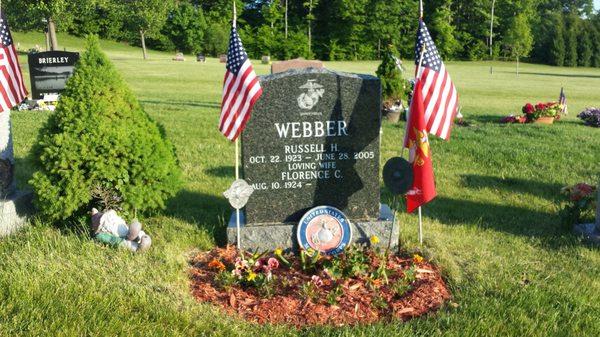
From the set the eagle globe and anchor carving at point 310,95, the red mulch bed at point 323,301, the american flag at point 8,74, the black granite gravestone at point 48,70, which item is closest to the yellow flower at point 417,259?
the red mulch bed at point 323,301

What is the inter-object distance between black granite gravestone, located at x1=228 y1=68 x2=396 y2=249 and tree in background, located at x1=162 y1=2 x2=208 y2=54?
219 feet

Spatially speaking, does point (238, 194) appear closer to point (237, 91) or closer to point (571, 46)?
point (237, 91)

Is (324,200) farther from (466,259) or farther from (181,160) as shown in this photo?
(181,160)

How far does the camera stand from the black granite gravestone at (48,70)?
17.4 m

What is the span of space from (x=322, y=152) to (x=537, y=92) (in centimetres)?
2874

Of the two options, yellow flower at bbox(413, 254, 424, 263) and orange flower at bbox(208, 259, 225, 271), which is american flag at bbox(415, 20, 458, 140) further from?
orange flower at bbox(208, 259, 225, 271)

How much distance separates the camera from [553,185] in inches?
335

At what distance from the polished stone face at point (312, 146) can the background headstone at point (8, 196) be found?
2.39 meters

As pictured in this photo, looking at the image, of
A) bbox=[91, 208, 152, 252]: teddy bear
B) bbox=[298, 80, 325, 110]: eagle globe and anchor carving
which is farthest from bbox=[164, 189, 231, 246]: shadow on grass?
bbox=[298, 80, 325, 110]: eagle globe and anchor carving

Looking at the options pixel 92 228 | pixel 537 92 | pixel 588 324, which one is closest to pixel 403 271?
pixel 588 324

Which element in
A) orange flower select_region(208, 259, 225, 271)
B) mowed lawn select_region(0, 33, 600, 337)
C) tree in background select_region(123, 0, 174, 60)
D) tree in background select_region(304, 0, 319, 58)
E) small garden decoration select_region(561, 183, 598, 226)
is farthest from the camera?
tree in background select_region(304, 0, 319, 58)

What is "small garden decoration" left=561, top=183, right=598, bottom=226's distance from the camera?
21.1 ft

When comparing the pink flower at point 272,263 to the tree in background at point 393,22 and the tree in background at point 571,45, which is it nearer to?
the tree in background at point 393,22

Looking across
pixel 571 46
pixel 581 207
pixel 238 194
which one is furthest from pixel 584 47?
pixel 238 194
